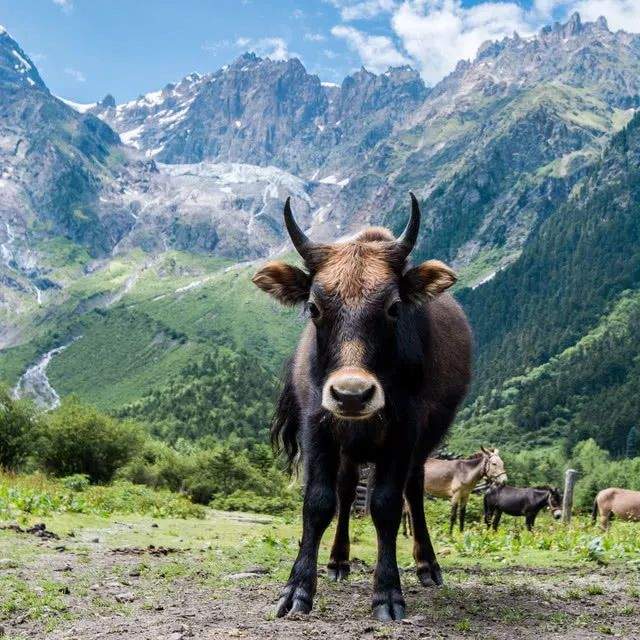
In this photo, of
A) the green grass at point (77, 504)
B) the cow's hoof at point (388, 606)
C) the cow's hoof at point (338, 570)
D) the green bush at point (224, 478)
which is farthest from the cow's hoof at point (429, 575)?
the green bush at point (224, 478)

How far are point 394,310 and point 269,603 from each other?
3331 millimetres

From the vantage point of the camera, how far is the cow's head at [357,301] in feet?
21.7

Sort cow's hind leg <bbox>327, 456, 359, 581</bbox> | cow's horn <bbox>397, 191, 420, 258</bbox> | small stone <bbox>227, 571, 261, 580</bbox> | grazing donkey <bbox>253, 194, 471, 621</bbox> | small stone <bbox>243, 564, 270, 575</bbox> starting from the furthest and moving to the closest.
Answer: small stone <bbox>243, 564, 270, 575</bbox>
cow's hind leg <bbox>327, 456, 359, 581</bbox>
small stone <bbox>227, 571, 261, 580</bbox>
cow's horn <bbox>397, 191, 420, 258</bbox>
grazing donkey <bbox>253, 194, 471, 621</bbox>

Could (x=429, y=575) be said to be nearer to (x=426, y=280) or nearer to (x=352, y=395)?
(x=426, y=280)

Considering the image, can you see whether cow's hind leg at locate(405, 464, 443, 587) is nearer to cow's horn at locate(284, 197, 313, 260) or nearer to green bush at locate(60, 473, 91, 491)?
cow's horn at locate(284, 197, 313, 260)

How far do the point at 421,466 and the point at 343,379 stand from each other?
4305mm

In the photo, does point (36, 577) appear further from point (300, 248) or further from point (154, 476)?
point (154, 476)

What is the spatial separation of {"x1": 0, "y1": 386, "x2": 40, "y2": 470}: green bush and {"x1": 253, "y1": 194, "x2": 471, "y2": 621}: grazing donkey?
35.4 metres

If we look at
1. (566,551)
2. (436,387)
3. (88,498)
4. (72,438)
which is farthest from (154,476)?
(436,387)

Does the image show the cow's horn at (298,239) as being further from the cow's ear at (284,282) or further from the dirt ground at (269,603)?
the dirt ground at (269,603)

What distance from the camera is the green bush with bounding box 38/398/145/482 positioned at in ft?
135

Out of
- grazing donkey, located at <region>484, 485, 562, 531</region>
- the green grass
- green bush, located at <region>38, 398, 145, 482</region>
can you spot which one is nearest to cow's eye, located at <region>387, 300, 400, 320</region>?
the green grass

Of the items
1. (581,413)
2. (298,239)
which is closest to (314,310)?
(298,239)

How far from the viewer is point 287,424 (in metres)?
10.6
